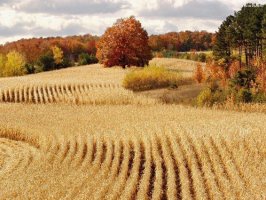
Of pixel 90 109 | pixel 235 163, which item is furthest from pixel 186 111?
pixel 235 163

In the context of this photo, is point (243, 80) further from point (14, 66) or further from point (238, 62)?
point (14, 66)

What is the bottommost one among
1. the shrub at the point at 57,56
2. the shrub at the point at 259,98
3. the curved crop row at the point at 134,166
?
the shrub at the point at 259,98

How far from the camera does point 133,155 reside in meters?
25.5

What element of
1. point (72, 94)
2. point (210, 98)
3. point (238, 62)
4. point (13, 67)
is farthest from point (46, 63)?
point (210, 98)

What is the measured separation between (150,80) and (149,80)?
133 mm

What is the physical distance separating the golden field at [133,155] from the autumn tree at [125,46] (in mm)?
38463

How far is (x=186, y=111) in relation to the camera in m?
38.4

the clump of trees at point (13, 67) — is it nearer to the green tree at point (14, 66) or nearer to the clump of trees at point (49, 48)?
the green tree at point (14, 66)

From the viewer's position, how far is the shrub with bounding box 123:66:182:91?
5789 centimetres

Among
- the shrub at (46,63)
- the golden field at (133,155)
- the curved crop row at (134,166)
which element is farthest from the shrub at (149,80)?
the shrub at (46,63)

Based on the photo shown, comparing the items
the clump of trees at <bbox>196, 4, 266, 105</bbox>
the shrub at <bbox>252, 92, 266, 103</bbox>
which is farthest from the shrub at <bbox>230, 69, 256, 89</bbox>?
the shrub at <bbox>252, 92, 266, 103</bbox>

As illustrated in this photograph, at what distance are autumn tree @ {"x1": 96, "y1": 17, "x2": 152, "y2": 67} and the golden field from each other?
38463mm

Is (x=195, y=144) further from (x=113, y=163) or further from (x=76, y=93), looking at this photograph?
(x=76, y=93)

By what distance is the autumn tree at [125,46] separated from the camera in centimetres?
7801
